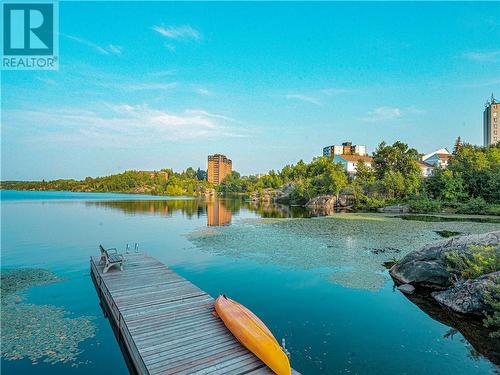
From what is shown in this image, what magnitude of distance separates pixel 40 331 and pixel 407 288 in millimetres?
13639

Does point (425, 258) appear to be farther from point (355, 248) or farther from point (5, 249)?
point (5, 249)

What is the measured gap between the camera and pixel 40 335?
29.2 ft

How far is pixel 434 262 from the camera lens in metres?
13.2

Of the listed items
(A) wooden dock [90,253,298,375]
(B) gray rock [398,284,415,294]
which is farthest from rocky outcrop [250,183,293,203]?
(A) wooden dock [90,253,298,375]

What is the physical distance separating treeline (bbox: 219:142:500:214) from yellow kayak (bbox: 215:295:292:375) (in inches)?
1794

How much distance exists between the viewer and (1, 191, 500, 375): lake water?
25.5 ft

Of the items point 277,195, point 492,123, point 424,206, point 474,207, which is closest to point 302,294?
point 474,207

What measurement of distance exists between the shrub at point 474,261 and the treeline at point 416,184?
119 ft

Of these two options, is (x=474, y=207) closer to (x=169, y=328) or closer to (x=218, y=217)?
(x=218, y=217)

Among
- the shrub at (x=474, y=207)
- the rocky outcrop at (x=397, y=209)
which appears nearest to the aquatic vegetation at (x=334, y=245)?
the shrub at (x=474, y=207)

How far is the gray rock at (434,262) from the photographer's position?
41.6ft

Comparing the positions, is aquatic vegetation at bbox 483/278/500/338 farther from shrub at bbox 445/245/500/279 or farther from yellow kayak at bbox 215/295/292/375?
yellow kayak at bbox 215/295/292/375

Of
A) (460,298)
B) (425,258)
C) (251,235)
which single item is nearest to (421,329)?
(460,298)

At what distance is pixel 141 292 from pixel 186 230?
66.4 ft
